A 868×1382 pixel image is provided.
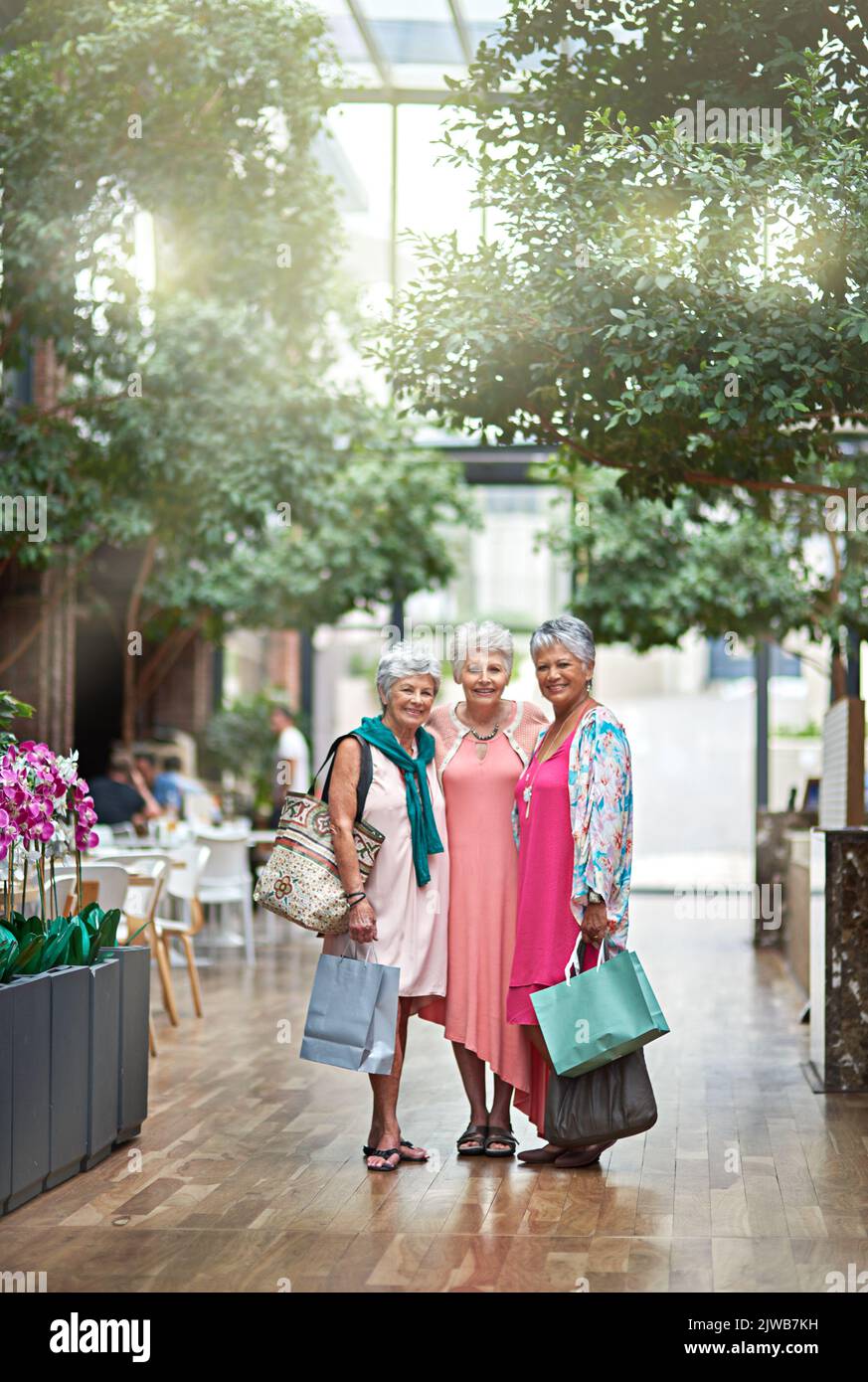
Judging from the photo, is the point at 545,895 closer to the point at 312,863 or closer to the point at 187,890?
the point at 312,863

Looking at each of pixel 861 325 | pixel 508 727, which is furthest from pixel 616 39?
pixel 508 727

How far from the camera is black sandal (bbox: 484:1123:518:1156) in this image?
4898mm

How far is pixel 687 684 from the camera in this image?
1636 cm

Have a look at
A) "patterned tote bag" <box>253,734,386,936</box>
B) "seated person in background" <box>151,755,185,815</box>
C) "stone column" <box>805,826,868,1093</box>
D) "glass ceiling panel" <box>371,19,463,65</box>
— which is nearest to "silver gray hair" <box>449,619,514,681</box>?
"patterned tote bag" <box>253,734,386,936</box>

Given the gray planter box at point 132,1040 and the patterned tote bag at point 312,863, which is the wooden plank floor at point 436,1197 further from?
the patterned tote bag at point 312,863

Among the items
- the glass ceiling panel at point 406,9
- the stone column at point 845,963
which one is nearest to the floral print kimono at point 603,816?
the stone column at point 845,963

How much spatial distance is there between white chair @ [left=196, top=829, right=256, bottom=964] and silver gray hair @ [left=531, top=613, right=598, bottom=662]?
5.66m

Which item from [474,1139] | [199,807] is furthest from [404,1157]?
[199,807]

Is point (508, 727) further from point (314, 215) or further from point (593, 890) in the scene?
point (314, 215)

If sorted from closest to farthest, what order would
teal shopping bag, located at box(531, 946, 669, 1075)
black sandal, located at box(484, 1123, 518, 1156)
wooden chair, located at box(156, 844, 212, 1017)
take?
teal shopping bag, located at box(531, 946, 669, 1075), black sandal, located at box(484, 1123, 518, 1156), wooden chair, located at box(156, 844, 212, 1017)

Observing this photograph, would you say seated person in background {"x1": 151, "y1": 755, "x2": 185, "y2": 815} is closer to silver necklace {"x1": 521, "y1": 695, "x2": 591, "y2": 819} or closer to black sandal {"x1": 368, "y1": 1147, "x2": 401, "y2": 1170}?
black sandal {"x1": 368, "y1": 1147, "x2": 401, "y2": 1170}

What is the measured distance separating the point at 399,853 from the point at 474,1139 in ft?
3.16

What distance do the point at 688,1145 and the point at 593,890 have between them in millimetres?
1184

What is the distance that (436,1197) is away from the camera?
172 inches
